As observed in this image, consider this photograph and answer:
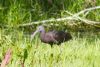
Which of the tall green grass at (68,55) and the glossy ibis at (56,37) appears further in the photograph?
the glossy ibis at (56,37)

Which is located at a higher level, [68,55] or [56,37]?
[68,55]

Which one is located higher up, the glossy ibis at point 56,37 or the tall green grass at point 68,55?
the tall green grass at point 68,55

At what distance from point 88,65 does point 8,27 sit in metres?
2.33

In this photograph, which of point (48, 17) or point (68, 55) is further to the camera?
point (48, 17)

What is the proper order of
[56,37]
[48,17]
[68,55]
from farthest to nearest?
[48,17] < [56,37] < [68,55]

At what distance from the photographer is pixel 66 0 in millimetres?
6215

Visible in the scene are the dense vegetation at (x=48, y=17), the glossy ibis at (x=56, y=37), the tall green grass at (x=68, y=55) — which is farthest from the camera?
the dense vegetation at (x=48, y=17)

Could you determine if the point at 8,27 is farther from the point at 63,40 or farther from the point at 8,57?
the point at 8,57

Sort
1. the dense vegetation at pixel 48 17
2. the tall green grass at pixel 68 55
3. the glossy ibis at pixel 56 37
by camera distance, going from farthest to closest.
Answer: the dense vegetation at pixel 48 17 < the glossy ibis at pixel 56 37 < the tall green grass at pixel 68 55

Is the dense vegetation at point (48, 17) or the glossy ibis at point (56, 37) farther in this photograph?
the dense vegetation at point (48, 17)

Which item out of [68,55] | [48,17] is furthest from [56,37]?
[48,17]

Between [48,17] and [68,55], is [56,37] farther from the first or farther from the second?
[48,17]

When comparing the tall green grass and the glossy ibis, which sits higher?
the tall green grass

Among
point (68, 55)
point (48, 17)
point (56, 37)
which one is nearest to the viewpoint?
point (68, 55)
